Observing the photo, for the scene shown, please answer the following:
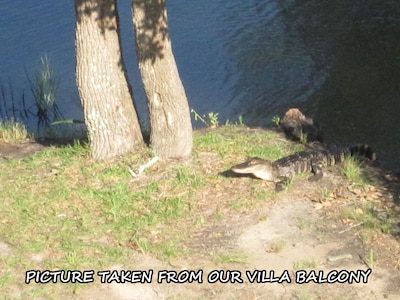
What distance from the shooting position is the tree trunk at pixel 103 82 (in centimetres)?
852

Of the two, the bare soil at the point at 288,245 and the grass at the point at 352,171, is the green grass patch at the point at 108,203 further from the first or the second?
the grass at the point at 352,171

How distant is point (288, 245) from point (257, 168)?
46.4 inches

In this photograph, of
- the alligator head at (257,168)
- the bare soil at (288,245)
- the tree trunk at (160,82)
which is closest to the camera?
the bare soil at (288,245)

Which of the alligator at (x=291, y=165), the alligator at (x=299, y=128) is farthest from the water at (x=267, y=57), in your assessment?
the alligator at (x=291, y=165)

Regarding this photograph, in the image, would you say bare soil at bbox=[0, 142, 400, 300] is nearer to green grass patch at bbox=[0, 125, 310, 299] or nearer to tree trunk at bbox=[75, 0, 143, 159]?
green grass patch at bbox=[0, 125, 310, 299]

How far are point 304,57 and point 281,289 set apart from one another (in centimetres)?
825

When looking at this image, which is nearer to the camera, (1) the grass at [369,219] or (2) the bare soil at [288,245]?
(2) the bare soil at [288,245]

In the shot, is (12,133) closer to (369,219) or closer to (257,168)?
(257,168)

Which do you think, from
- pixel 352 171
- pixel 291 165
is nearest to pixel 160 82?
pixel 291 165

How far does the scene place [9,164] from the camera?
9164mm

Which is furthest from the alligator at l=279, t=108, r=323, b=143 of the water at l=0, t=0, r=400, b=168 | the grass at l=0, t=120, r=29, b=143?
the grass at l=0, t=120, r=29, b=143

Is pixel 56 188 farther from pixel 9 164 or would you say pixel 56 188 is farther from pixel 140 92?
pixel 140 92

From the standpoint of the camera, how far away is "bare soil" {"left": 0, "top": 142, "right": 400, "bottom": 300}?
21.4 feet

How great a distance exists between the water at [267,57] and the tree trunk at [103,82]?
327 centimetres
